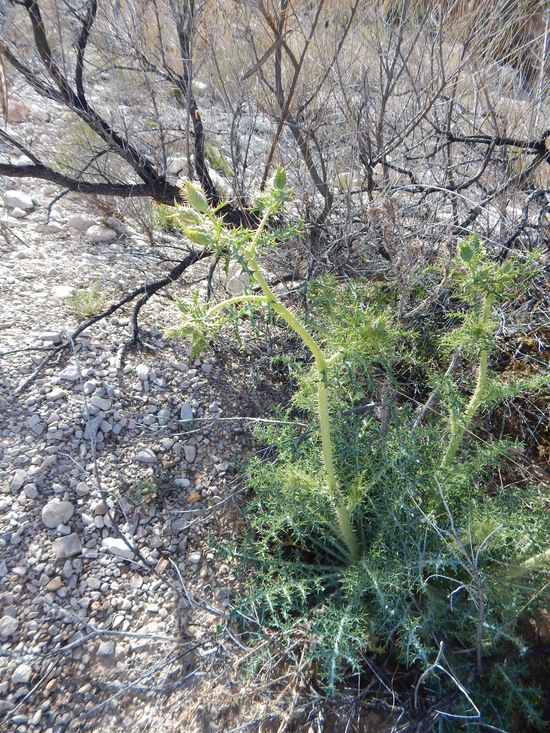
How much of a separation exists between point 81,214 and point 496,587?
3210 mm

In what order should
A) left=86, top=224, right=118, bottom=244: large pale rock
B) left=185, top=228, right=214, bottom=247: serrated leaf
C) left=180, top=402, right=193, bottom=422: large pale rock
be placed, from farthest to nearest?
left=86, top=224, right=118, bottom=244: large pale rock
left=180, top=402, right=193, bottom=422: large pale rock
left=185, top=228, right=214, bottom=247: serrated leaf

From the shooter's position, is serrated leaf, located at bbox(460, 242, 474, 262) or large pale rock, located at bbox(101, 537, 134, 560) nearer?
serrated leaf, located at bbox(460, 242, 474, 262)

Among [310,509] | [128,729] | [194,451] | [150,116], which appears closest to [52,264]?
[150,116]

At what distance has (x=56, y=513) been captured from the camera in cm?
188

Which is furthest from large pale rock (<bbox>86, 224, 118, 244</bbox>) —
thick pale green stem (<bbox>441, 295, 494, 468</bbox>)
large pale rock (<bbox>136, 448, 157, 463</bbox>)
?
thick pale green stem (<bbox>441, 295, 494, 468</bbox>)

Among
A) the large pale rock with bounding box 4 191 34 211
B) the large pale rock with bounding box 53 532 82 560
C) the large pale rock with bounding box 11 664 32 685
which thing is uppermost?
the large pale rock with bounding box 4 191 34 211

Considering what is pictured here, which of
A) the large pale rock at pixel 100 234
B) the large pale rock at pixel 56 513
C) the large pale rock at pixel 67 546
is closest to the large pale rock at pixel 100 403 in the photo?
the large pale rock at pixel 56 513

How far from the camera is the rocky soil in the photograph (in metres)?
1.58

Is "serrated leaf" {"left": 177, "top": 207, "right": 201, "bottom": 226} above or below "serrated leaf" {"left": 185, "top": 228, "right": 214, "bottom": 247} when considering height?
above

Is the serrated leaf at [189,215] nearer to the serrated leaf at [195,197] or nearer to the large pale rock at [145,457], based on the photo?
the serrated leaf at [195,197]

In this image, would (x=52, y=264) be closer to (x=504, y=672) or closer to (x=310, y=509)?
(x=310, y=509)

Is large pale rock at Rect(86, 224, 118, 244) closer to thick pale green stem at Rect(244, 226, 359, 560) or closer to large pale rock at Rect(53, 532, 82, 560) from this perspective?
large pale rock at Rect(53, 532, 82, 560)

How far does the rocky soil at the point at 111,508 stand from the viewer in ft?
5.18

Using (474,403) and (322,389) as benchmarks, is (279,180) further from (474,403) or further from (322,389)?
(474,403)
